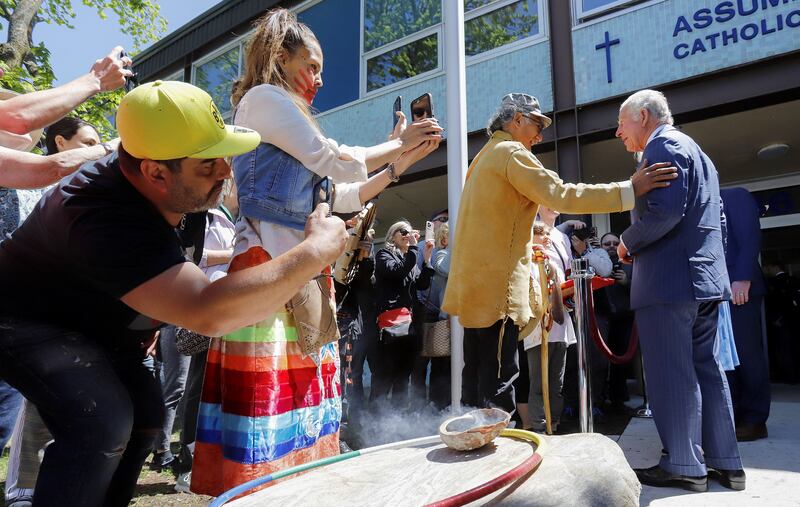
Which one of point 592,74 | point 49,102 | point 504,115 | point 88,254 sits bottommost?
point 88,254

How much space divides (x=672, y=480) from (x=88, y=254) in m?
2.61

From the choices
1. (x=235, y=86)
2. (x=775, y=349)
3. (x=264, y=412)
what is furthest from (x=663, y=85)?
(x=264, y=412)

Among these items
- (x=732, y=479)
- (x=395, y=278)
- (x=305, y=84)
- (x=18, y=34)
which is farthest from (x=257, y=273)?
(x=18, y=34)

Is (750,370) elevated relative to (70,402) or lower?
lower

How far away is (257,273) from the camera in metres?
1.30

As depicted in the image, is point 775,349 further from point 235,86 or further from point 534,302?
point 235,86

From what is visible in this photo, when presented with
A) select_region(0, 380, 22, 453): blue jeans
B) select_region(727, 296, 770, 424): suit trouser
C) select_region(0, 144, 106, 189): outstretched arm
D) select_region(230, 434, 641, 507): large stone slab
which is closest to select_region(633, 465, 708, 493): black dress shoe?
select_region(230, 434, 641, 507): large stone slab

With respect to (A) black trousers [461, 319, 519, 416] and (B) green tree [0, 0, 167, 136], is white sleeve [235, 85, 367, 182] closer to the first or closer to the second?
(A) black trousers [461, 319, 519, 416]

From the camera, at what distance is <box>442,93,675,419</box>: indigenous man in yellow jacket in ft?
8.15

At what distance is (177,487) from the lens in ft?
9.88

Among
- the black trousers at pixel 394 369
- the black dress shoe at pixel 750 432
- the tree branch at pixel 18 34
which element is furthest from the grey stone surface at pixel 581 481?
the tree branch at pixel 18 34

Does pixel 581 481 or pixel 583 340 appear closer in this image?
pixel 581 481

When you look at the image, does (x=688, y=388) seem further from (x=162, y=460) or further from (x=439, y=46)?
(x=439, y=46)

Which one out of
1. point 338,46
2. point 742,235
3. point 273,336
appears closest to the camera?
point 273,336
